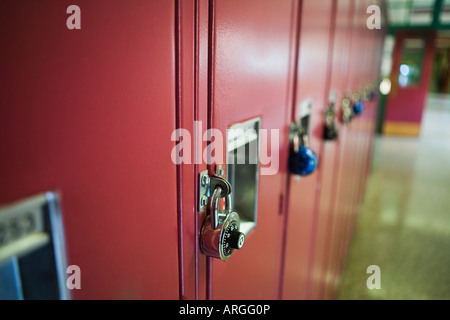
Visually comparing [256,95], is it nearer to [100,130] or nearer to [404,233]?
[100,130]

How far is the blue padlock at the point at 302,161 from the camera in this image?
3.93 feet

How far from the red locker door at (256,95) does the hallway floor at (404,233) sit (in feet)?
7.87

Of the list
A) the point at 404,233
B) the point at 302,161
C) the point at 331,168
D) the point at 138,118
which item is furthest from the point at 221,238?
the point at 404,233

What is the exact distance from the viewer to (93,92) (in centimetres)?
42

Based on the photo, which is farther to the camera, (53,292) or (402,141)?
(402,141)

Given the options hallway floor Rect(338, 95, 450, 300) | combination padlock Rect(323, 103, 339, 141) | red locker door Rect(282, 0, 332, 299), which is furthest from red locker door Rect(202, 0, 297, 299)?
hallway floor Rect(338, 95, 450, 300)

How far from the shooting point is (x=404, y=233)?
4281mm

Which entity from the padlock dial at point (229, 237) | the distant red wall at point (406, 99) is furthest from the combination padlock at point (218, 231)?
the distant red wall at point (406, 99)

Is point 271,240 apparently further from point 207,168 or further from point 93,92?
point 93,92

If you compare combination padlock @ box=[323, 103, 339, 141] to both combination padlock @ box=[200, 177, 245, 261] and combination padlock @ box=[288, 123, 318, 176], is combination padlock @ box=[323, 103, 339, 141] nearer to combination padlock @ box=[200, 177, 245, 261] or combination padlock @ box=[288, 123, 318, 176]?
combination padlock @ box=[288, 123, 318, 176]

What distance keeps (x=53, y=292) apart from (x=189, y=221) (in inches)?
11.7

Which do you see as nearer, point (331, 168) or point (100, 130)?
point (100, 130)

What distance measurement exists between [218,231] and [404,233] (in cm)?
428

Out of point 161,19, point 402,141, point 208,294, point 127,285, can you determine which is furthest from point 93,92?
point 402,141
